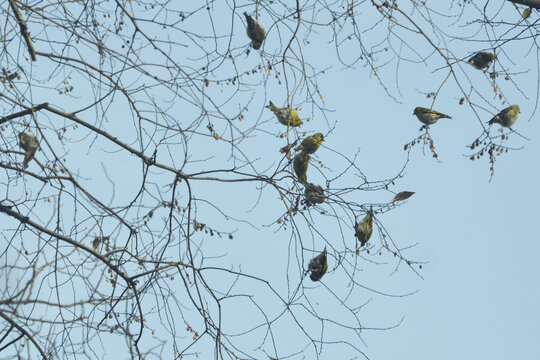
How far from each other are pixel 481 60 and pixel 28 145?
10.2ft

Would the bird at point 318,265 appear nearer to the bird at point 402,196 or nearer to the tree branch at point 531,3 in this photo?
the bird at point 402,196

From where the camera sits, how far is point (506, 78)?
537 centimetres

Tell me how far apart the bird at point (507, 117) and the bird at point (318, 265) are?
170cm

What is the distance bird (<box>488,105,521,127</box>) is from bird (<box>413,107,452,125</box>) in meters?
0.43

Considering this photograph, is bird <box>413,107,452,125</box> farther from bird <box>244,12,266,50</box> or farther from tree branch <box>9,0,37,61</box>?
tree branch <box>9,0,37,61</box>

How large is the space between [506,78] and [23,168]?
131 inches

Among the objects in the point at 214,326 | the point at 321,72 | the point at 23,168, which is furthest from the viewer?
the point at 321,72

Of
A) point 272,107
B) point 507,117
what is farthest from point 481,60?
point 272,107

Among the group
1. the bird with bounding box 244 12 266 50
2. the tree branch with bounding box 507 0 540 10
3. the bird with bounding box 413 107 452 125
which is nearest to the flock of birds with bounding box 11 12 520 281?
the bird with bounding box 244 12 266 50

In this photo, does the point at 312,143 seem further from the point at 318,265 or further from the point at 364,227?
the point at 318,265

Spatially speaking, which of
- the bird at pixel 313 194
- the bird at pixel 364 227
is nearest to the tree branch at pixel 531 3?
the bird at pixel 364 227

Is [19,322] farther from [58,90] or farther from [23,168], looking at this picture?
[58,90]

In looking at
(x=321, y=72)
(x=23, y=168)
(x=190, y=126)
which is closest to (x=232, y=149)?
(x=190, y=126)

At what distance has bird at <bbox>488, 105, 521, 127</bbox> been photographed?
17.4 ft
